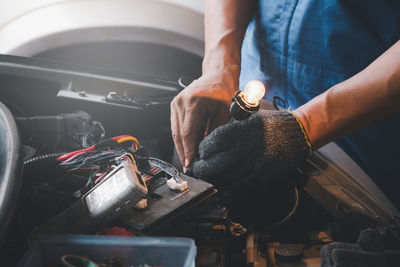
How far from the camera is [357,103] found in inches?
26.4

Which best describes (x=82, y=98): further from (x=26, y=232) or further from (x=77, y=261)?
(x=77, y=261)

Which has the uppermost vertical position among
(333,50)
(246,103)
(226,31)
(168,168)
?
(226,31)

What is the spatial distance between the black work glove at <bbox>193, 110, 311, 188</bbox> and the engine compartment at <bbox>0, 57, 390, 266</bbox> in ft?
0.13

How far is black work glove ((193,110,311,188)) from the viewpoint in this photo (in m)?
0.64

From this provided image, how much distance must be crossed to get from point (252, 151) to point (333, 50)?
0.38 metres

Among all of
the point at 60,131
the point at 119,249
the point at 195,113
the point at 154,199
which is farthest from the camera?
the point at 60,131

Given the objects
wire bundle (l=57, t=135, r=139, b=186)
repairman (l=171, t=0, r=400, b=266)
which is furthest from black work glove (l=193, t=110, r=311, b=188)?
wire bundle (l=57, t=135, r=139, b=186)

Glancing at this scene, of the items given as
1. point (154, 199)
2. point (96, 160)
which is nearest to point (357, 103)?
point (154, 199)

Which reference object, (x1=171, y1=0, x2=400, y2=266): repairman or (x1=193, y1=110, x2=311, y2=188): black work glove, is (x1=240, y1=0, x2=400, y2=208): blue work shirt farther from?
(x1=193, y1=110, x2=311, y2=188): black work glove

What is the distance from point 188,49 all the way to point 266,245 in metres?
0.90

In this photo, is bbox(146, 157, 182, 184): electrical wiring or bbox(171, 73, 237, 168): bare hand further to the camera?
bbox(171, 73, 237, 168): bare hand

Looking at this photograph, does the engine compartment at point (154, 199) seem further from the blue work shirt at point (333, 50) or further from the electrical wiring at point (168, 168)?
the blue work shirt at point (333, 50)

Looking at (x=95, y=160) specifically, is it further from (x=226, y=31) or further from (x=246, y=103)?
(x=226, y=31)

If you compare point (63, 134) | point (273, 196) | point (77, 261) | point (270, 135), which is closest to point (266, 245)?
point (273, 196)
